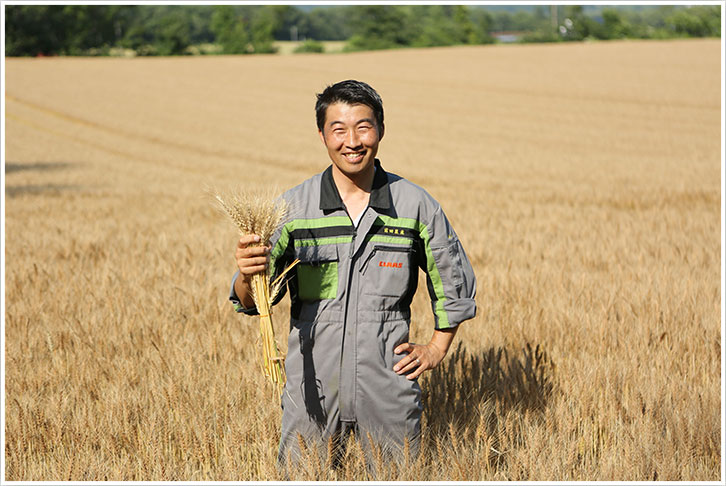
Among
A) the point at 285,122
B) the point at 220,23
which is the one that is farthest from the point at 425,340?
the point at 220,23

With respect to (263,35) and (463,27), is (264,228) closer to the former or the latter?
(263,35)

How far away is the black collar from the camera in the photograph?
2.41 metres

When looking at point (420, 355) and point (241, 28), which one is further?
point (241, 28)

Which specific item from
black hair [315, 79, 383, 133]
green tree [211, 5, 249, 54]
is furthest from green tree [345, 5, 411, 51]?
black hair [315, 79, 383, 133]

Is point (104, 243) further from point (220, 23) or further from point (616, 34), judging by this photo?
point (220, 23)

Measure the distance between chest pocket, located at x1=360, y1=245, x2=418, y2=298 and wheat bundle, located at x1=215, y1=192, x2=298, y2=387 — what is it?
0.26m

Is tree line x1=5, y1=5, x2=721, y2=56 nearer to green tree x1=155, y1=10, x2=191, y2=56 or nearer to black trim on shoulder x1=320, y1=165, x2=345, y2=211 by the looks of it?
green tree x1=155, y1=10, x2=191, y2=56

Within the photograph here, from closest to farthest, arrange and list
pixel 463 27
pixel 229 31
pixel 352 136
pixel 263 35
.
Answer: pixel 352 136
pixel 263 35
pixel 229 31
pixel 463 27

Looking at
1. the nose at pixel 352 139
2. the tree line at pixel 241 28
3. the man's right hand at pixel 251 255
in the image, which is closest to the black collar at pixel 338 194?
the nose at pixel 352 139

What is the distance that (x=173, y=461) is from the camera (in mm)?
2779

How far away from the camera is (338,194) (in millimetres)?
2439

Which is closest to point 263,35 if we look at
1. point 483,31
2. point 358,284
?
point 483,31

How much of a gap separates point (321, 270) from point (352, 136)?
0.47 metres

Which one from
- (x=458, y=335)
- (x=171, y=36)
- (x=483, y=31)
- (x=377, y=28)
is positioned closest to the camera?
(x=458, y=335)
